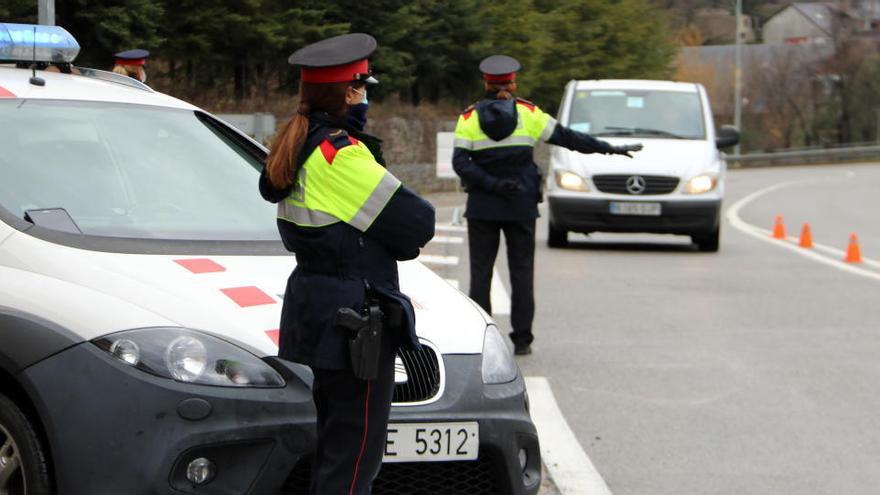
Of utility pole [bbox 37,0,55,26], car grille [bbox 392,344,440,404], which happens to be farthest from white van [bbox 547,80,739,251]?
car grille [bbox 392,344,440,404]

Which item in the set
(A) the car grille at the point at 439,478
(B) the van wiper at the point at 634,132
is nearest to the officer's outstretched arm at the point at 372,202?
(A) the car grille at the point at 439,478

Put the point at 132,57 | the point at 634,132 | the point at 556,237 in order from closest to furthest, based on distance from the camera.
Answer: the point at 132,57, the point at 634,132, the point at 556,237

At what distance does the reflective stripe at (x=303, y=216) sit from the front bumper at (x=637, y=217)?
13.4 m

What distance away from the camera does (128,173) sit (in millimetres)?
5488

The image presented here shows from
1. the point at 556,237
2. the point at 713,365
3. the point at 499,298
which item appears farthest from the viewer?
the point at 556,237

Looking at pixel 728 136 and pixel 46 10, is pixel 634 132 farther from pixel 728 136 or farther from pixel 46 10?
pixel 46 10

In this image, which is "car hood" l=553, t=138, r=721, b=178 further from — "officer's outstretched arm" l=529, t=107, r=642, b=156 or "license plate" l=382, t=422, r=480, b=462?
"license plate" l=382, t=422, r=480, b=462

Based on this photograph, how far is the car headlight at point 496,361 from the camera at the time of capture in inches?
193

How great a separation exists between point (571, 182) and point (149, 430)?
13.8 m

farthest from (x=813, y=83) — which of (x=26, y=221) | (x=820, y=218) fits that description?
(x=26, y=221)

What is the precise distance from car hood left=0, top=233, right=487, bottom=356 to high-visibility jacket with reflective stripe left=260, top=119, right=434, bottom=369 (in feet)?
1.20

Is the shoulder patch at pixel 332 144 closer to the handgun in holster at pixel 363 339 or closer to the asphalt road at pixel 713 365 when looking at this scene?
the handgun in holster at pixel 363 339

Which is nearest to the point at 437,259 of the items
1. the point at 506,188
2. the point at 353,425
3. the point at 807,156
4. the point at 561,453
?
the point at 506,188

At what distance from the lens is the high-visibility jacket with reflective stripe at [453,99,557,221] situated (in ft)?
30.0
